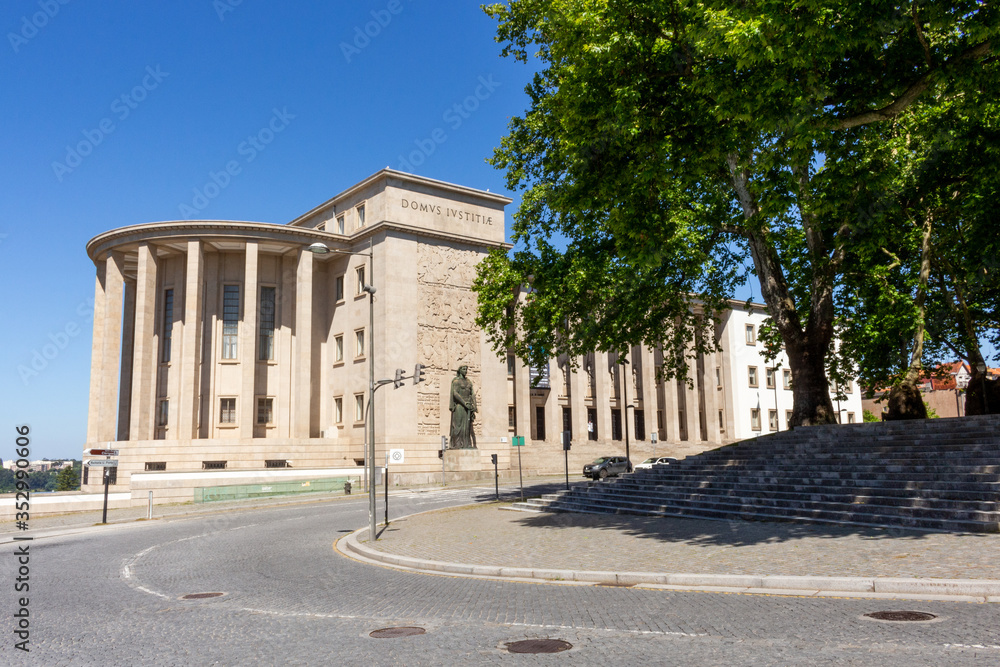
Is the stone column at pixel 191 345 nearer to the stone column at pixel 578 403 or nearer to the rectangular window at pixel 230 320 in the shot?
the rectangular window at pixel 230 320

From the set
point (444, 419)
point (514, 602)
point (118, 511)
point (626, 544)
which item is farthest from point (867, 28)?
point (444, 419)

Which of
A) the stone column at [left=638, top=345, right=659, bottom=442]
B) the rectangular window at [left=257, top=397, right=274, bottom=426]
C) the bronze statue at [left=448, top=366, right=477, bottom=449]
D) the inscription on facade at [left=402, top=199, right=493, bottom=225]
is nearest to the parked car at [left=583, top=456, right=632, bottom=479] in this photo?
the bronze statue at [left=448, top=366, right=477, bottom=449]

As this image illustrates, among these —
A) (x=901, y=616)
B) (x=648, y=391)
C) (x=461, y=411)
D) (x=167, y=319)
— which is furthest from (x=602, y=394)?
(x=901, y=616)

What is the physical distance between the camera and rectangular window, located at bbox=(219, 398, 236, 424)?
49406 millimetres

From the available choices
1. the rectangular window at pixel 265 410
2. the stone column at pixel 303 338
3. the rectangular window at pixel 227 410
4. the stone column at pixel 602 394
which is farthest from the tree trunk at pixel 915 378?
the rectangular window at pixel 227 410

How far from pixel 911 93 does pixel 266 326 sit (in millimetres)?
44672

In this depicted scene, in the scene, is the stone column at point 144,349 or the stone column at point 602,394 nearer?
the stone column at point 144,349

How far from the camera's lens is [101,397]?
47938 millimetres

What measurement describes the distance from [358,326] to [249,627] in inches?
1688

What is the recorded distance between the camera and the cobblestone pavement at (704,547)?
33.9 ft

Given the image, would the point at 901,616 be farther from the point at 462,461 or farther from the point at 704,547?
the point at 462,461

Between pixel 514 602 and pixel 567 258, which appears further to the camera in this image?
pixel 567 258

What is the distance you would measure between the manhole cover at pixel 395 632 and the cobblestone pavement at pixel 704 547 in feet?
14.5

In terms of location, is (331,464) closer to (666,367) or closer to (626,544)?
(666,367)
